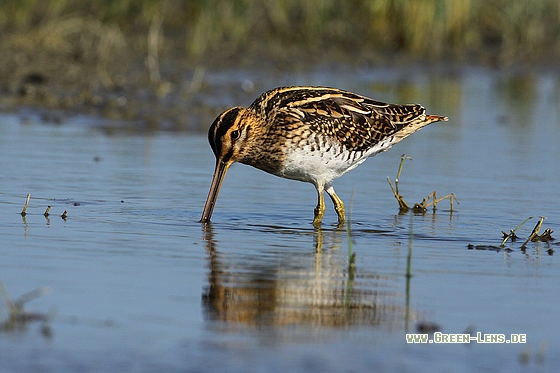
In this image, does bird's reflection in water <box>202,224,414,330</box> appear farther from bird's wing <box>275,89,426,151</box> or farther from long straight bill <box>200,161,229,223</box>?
bird's wing <box>275,89,426,151</box>

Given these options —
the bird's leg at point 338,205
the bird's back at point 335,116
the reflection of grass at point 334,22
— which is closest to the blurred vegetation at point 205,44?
the reflection of grass at point 334,22

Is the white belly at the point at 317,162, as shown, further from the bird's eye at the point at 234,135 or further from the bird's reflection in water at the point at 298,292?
the bird's reflection in water at the point at 298,292

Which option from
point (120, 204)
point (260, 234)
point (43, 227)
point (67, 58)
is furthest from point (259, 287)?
point (67, 58)

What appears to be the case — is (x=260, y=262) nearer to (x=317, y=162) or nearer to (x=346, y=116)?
(x=317, y=162)

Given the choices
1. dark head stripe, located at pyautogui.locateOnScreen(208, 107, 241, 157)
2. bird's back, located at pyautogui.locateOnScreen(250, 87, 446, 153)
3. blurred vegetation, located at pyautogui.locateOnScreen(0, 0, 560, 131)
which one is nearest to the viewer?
dark head stripe, located at pyautogui.locateOnScreen(208, 107, 241, 157)

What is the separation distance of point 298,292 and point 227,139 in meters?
2.58

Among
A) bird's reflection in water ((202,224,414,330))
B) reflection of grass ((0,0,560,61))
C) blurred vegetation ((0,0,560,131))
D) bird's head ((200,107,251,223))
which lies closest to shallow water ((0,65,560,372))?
bird's reflection in water ((202,224,414,330))

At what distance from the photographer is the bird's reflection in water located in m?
5.39

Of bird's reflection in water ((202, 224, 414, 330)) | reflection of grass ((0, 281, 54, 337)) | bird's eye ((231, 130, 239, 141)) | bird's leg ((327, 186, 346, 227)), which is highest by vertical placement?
bird's eye ((231, 130, 239, 141))

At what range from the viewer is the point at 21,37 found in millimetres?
16750

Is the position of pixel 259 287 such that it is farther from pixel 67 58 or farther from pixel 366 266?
pixel 67 58

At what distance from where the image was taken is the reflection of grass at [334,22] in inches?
726

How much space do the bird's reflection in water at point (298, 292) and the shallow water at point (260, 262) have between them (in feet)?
0.05

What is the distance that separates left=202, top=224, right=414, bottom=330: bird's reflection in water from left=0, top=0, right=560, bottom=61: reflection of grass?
11.2 metres
